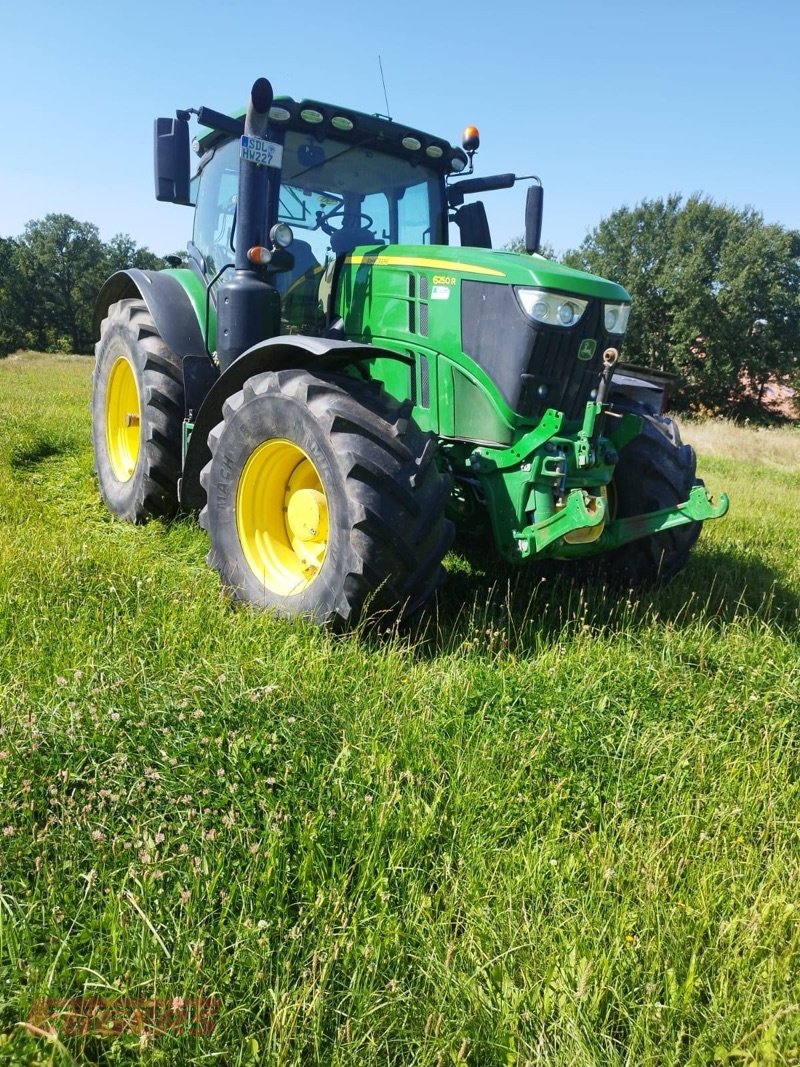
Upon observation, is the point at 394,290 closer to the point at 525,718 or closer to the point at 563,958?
the point at 525,718

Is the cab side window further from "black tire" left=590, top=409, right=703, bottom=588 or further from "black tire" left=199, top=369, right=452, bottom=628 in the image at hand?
"black tire" left=590, top=409, right=703, bottom=588

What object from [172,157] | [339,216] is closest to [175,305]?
[172,157]

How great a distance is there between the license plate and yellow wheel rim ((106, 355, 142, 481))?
221cm

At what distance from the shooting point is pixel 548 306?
12.2ft

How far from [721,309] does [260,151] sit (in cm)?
4174

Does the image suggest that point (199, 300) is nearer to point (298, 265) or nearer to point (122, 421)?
point (298, 265)

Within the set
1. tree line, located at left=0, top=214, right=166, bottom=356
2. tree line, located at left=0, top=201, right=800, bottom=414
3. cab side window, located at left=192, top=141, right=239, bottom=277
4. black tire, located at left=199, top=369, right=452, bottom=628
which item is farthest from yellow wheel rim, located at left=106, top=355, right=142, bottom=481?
tree line, located at left=0, top=214, right=166, bottom=356

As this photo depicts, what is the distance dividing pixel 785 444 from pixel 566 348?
1821cm

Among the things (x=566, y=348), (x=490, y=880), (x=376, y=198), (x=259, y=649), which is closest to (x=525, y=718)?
(x=490, y=880)

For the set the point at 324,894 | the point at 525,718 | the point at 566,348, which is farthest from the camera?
the point at 566,348

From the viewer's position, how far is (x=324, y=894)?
6.60 feet

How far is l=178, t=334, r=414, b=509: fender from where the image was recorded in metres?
3.58

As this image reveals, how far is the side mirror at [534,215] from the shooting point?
471 centimetres

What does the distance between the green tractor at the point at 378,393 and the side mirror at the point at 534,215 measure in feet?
0.04
